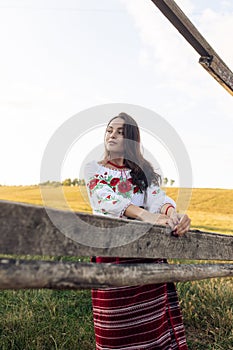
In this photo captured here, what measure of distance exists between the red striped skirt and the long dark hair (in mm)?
554

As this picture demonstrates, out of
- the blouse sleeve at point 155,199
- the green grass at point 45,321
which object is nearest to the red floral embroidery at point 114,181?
the blouse sleeve at point 155,199

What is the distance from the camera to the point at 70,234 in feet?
4.99

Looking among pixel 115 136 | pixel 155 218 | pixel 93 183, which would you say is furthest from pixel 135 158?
pixel 155 218

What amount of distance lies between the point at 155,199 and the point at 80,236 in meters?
1.38

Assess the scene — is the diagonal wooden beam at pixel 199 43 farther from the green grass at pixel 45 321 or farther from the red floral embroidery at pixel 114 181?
the green grass at pixel 45 321

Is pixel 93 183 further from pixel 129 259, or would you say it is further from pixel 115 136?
pixel 129 259

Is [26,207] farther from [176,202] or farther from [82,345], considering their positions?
[82,345]

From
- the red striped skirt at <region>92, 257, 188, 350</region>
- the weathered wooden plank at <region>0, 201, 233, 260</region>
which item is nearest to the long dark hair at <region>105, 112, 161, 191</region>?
the red striped skirt at <region>92, 257, 188, 350</region>

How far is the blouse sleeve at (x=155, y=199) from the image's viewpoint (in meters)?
2.83

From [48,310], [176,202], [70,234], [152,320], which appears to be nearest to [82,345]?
[48,310]

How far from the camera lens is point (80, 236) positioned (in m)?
1.56

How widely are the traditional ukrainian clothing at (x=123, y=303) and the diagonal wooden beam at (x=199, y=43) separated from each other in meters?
1.00

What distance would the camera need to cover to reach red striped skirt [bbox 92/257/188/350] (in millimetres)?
2678

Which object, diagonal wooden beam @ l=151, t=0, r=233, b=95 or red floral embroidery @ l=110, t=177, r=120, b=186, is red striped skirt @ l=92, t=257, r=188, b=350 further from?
diagonal wooden beam @ l=151, t=0, r=233, b=95
